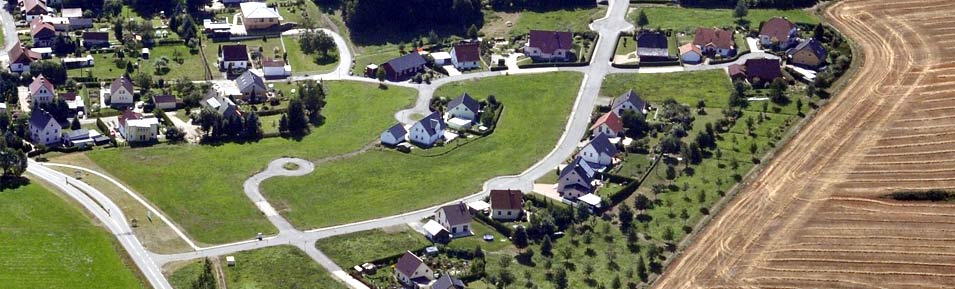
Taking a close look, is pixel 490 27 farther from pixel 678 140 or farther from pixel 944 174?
pixel 944 174

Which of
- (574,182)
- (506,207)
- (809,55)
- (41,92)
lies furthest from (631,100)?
(41,92)

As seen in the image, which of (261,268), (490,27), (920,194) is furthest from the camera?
(490,27)

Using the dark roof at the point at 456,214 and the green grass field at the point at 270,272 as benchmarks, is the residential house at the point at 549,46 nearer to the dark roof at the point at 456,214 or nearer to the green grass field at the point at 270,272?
the dark roof at the point at 456,214

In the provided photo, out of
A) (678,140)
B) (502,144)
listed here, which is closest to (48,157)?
(502,144)

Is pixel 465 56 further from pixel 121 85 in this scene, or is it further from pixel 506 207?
pixel 506 207

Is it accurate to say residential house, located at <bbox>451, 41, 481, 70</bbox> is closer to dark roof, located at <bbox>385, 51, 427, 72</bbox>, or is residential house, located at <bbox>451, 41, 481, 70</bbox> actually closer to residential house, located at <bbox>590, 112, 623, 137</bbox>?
dark roof, located at <bbox>385, 51, 427, 72</bbox>

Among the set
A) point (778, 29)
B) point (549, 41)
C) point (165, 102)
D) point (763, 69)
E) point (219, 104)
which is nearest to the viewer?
point (219, 104)

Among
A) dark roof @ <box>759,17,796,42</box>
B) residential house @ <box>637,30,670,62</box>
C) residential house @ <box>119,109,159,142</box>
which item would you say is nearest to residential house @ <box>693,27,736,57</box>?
residential house @ <box>637,30,670,62</box>
